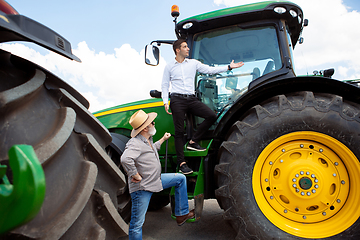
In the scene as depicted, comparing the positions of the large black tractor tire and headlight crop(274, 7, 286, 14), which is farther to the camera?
headlight crop(274, 7, 286, 14)

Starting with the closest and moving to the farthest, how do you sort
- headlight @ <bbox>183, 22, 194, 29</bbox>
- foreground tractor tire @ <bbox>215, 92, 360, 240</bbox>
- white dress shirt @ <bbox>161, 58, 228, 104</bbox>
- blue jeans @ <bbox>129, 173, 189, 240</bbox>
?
foreground tractor tire @ <bbox>215, 92, 360, 240</bbox> < blue jeans @ <bbox>129, 173, 189, 240</bbox> < white dress shirt @ <bbox>161, 58, 228, 104</bbox> < headlight @ <bbox>183, 22, 194, 29</bbox>

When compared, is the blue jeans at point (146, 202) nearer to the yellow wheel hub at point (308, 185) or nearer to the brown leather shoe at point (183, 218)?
the brown leather shoe at point (183, 218)

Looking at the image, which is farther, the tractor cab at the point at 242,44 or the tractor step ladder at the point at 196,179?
the tractor cab at the point at 242,44

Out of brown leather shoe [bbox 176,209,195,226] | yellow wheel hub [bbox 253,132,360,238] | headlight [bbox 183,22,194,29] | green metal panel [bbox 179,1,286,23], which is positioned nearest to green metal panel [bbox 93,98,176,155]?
brown leather shoe [bbox 176,209,195,226]

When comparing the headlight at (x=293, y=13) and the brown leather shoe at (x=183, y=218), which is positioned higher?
the headlight at (x=293, y=13)

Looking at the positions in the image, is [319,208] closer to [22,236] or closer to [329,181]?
[329,181]

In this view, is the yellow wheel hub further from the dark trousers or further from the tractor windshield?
the tractor windshield

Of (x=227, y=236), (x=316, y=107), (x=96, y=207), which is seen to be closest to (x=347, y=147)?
(x=316, y=107)

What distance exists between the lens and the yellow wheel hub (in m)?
2.17

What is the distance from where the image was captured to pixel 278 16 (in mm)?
2846

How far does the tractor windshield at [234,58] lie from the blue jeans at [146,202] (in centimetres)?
96

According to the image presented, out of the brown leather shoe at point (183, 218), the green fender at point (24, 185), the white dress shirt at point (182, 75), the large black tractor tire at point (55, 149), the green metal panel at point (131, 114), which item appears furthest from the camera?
the green metal panel at point (131, 114)

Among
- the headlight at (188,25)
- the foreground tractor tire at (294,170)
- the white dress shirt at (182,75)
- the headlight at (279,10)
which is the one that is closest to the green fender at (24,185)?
the foreground tractor tire at (294,170)

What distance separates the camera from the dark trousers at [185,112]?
2743mm
